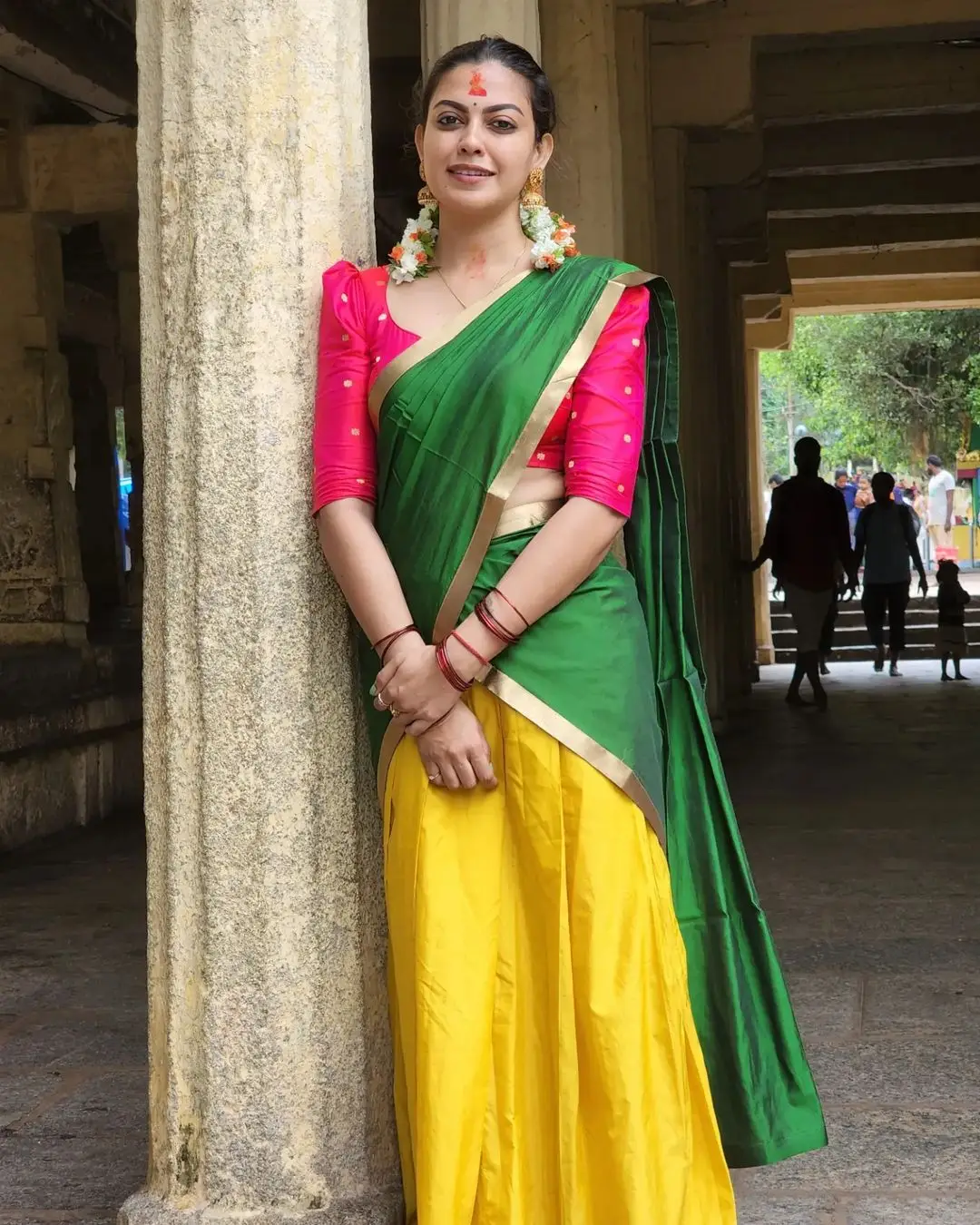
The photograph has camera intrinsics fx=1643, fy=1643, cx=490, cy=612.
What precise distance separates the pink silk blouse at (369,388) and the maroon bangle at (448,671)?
1.00 ft

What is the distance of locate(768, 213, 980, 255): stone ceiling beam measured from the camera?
15.9 meters

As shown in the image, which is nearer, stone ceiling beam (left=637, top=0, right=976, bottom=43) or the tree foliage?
stone ceiling beam (left=637, top=0, right=976, bottom=43)

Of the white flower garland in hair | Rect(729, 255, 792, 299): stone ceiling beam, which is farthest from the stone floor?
Rect(729, 255, 792, 299): stone ceiling beam

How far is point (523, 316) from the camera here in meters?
2.50

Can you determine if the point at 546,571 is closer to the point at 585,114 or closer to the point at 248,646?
the point at 248,646

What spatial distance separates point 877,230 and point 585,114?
35.0ft

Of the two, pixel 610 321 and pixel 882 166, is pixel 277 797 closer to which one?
pixel 610 321

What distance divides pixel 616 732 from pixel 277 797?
0.57 metres

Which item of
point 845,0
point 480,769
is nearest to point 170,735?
point 480,769

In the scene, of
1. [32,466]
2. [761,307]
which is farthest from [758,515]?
[32,466]

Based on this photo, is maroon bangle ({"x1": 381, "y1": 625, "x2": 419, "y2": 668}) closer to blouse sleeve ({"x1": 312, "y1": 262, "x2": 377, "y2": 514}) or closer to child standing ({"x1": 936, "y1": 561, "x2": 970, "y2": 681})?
blouse sleeve ({"x1": 312, "y1": 262, "x2": 377, "y2": 514})

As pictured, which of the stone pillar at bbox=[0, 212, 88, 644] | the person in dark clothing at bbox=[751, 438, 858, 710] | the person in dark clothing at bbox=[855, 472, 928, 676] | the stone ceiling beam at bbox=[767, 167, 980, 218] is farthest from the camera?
the person in dark clothing at bbox=[855, 472, 928, 676]

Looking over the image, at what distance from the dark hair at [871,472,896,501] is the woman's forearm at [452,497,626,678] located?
1190 centimetres

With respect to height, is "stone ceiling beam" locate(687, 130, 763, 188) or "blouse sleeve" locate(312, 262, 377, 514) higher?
"stone ceiling beam" locate(687, 130, 763, 188)
